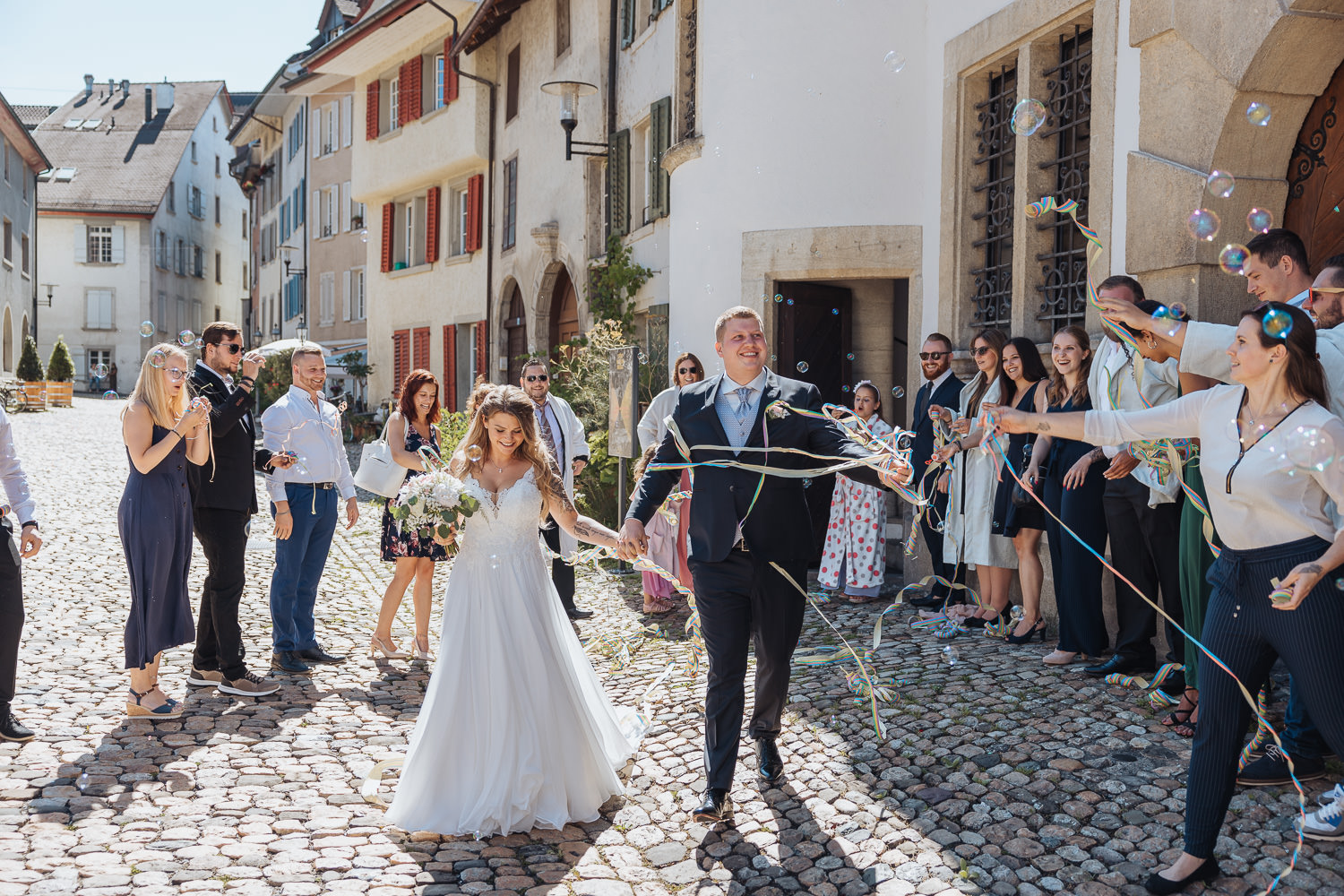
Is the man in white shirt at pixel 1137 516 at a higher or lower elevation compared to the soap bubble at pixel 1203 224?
lower

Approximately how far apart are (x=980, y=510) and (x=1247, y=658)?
416 cm

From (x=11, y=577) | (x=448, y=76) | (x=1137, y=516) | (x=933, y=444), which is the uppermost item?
(x=448, y=76)

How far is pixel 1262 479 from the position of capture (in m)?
3.73

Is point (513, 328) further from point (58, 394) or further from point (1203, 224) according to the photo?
point (58, 394)

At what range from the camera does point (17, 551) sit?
577 centimetres

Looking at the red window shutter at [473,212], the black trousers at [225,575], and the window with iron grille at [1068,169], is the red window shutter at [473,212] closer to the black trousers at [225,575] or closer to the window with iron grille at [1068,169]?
the window with iron grille at [1068,169]

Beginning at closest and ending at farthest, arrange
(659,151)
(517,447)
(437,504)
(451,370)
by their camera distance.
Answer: (437,504) → (517,447) → (659,151) → (451,370)

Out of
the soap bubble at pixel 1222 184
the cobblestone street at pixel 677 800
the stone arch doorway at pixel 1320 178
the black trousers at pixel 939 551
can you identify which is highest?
the stone arch doorway at pixel 1320 178

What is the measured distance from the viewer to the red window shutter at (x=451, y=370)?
79.8ft

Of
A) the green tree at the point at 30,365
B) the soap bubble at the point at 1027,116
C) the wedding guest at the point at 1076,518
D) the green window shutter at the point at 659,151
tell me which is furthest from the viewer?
the green tree at the point at 30,365

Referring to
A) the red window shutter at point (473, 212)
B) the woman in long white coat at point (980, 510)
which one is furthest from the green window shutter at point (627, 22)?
the woman in long white coat at point (980, 510)

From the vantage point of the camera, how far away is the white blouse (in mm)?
3695

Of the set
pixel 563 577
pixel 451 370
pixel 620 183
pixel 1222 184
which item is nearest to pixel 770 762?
pixel 1222 184

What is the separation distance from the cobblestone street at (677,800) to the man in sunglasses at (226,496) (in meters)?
0.20
